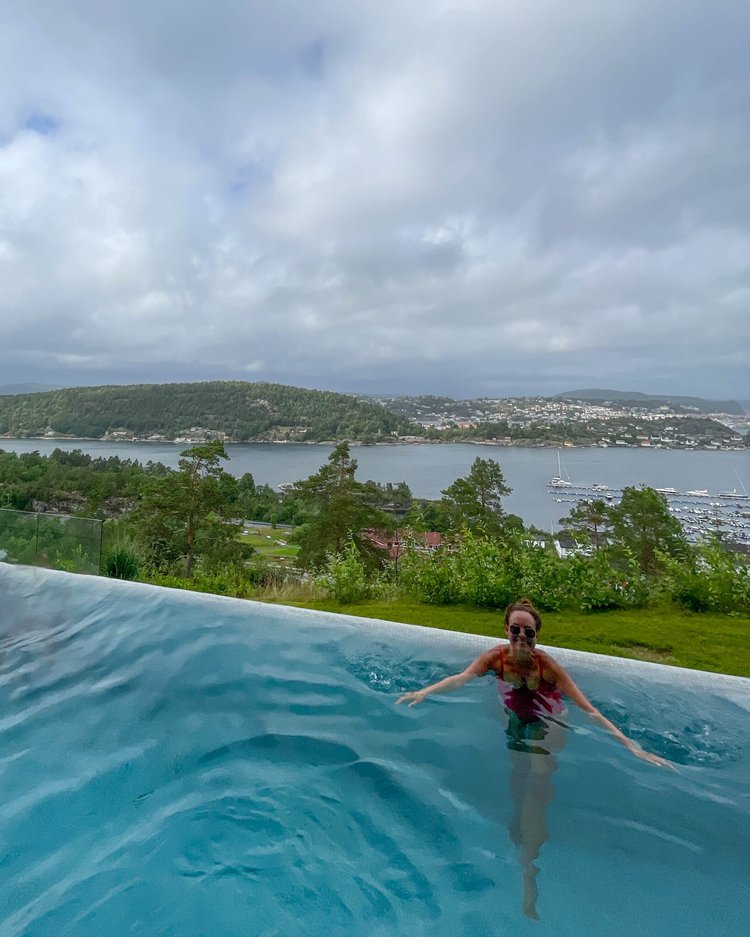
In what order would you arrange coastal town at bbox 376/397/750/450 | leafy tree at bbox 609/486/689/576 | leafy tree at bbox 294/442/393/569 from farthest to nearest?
coastal town at bbox 376/397/750/450 → leafy tree at bbox 294/442/393/569 → leafy tree at bbox 609/486/689/576

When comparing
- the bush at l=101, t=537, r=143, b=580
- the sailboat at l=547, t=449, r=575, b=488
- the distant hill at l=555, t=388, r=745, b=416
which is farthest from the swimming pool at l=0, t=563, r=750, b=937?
the distant hill at l=555, t=388, r=745, b=416

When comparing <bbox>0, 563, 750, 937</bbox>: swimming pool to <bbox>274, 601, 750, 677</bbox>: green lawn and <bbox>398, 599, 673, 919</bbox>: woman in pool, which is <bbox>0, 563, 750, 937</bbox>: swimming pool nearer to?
<bbox>398, 599, 673, 919</bbox>: woman in pool

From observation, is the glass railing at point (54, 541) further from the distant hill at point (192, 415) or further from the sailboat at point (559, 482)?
the distant hill at point (192, 415)

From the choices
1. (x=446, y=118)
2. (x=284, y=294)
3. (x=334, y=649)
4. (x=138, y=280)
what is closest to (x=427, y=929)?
(x=334, y=649)

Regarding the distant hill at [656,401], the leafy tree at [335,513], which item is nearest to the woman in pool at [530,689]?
the leafy tree at [335,513]

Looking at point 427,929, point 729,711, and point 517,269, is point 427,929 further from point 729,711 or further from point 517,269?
point 517,269

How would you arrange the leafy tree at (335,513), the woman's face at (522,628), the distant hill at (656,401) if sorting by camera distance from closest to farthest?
the woman's face at (522,628) → the leafy tree at (335,513) → the distant hill at (656,401)
